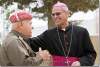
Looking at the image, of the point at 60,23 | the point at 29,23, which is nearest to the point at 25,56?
the point at 29,23

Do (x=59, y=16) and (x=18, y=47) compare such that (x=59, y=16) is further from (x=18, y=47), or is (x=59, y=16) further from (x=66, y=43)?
(x=18, y=47)

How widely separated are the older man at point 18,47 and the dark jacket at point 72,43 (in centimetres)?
25

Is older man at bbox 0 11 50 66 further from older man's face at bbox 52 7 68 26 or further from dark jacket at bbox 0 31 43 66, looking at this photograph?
older man's face at bbox 52 7 68 26

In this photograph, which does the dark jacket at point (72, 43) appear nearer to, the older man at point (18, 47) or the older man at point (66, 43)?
the older man at point (66, 43)

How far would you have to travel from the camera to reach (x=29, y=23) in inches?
54.2

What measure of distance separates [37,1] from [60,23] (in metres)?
0.30

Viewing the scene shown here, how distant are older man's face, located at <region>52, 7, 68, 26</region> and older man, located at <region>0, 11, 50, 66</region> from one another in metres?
0.26

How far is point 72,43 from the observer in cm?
163

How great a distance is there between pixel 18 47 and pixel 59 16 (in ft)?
1.45

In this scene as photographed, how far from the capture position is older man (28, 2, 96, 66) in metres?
1.60

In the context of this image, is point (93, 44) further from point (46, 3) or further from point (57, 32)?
point (46, 3)

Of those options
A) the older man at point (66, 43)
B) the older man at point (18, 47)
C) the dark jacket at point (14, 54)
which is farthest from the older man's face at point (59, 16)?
the dark jacket at point (14, 54)

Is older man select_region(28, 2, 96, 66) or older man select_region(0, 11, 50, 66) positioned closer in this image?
older man select_region(0, 11, 50, 66)

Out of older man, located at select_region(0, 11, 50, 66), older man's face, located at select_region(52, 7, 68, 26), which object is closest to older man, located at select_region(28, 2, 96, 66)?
older man's face, located at select_region(52, 7, 68, 26)
